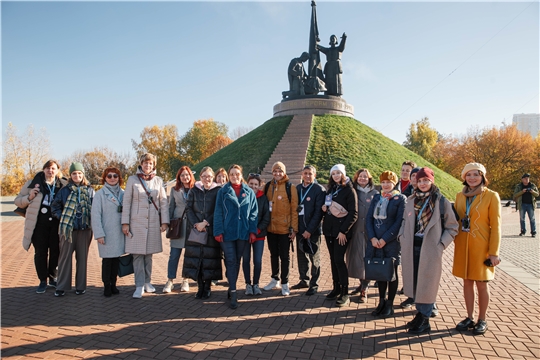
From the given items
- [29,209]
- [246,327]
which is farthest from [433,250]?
[29,209]

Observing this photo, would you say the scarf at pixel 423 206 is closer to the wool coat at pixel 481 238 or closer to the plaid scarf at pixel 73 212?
the wool coat at pixel 481 238

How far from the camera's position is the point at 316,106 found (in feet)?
88.3

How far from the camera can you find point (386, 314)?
5.03m

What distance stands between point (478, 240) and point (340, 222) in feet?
6.07

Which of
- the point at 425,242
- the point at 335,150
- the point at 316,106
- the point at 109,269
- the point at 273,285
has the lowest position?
the point at 273,285

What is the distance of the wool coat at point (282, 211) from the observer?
5980mm

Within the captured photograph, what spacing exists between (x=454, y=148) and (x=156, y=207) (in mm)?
42805

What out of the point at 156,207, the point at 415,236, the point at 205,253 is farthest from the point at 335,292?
the point at 156,207

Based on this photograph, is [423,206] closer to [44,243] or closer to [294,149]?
[44,243]

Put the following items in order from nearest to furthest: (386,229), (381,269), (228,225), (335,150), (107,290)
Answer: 1. (381,269)
2. (386,229)
3. (228,225)
4. (107,290)
5. (335,150)

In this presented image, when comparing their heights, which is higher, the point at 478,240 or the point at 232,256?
the point at 478,240

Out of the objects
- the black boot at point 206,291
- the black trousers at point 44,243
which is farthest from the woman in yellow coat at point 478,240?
the black trousers at point 44,243

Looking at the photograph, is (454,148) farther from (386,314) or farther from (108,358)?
(108,358)

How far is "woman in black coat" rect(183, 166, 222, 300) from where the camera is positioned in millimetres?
5734
